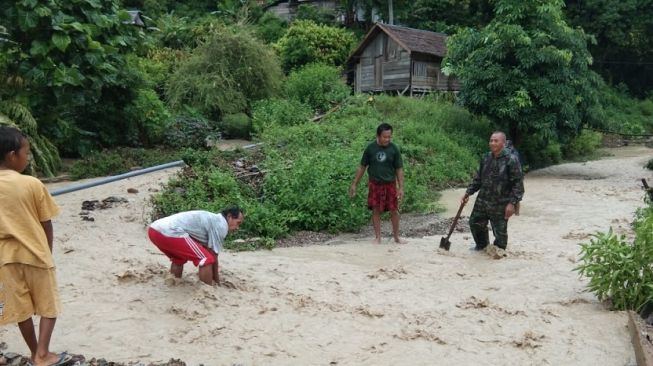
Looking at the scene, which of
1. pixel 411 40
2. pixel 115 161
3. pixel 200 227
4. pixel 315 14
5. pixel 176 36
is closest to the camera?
pixel 200 227

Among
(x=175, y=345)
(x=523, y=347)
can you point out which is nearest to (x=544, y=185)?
(x=523, y=347)

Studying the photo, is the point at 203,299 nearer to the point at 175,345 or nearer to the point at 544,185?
the point at 175,345

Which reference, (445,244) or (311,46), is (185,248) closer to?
(445,244)

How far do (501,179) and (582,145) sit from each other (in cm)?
1896

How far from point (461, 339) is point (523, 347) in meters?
0.52

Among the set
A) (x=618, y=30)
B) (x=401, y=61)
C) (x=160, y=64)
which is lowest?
(x=160, y=64)

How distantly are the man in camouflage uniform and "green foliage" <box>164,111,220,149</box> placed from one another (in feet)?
30.6

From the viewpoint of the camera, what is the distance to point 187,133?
52.1 ft

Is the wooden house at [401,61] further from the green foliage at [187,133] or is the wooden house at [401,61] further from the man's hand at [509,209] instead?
the man's hand at [509,209]

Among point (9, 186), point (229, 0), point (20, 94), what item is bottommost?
point (9, 186)

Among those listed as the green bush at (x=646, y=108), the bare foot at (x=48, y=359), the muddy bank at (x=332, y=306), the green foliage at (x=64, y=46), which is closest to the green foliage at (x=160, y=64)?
the green foliage at (x=64, y=46)

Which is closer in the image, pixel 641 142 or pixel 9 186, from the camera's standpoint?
pixel 9 186

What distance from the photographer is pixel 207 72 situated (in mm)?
19906

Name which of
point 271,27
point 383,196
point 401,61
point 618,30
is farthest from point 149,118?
point 618,30
